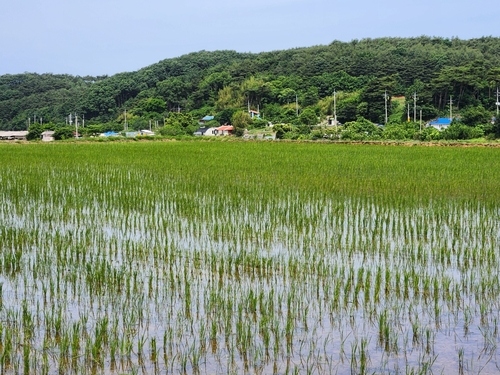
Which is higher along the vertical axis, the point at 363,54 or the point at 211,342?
the point at 363,54

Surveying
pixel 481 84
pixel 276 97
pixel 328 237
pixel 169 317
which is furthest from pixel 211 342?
pixel 276 97

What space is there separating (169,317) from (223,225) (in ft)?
10.9

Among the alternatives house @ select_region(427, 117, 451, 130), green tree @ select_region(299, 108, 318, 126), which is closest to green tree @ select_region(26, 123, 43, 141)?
green tree @ select_region(299, 108, 318, 126)

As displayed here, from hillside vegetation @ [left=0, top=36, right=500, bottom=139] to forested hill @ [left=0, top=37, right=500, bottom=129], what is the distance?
113 millimetres

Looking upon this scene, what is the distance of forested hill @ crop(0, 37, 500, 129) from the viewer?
50.0m

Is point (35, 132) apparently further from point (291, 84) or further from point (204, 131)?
point (291, 84)

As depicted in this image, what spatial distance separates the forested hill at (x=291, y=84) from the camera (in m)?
50.0

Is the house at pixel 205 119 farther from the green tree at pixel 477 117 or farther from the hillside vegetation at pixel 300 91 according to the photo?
the green tree at pixel 477 117

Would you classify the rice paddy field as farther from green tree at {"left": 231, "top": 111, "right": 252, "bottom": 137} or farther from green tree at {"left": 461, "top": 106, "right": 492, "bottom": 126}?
green tree at {"left": 231, "top": 111, "right": 252, "bottom": 137}

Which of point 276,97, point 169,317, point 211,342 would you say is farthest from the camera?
point 276,97

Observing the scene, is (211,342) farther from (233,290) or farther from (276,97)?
(276,97)

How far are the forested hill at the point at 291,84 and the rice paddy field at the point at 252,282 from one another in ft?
135

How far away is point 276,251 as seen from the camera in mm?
6223

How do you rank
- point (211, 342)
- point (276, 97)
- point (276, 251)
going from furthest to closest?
point (276, 97)
point (276, 251)
point (211, 342)
